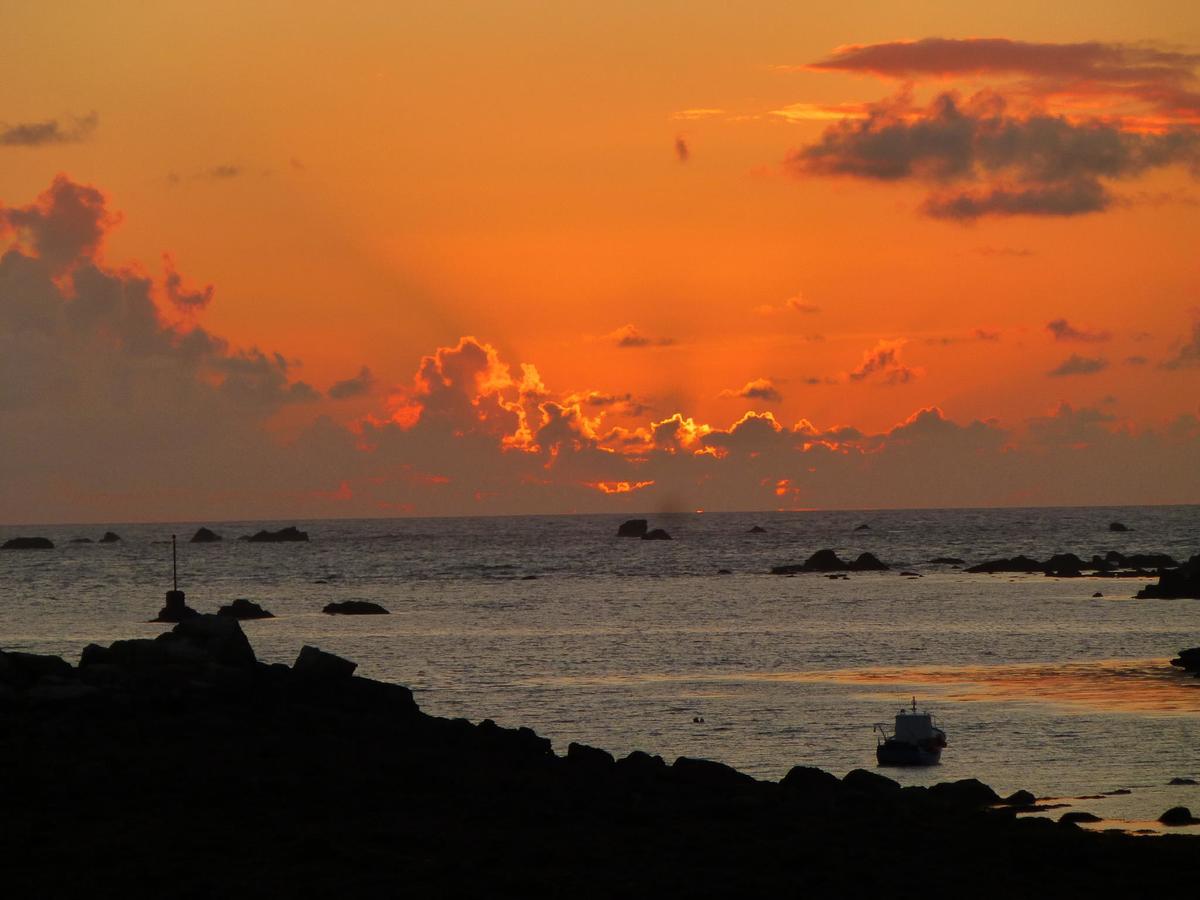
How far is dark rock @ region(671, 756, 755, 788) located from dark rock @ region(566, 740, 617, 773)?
5.98 feet

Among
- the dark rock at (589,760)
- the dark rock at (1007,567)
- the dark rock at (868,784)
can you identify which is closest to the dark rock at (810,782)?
the dark rock at (868,784)

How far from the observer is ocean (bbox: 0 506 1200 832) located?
49500 millimetres

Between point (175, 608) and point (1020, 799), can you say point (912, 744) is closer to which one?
point (1020, 799)

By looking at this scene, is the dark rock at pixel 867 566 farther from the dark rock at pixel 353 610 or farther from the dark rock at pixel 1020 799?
the dark rock at pixel 1020 799

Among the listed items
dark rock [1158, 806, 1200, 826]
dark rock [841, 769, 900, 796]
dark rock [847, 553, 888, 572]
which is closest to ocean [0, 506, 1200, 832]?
dark rock [1158, 806, 1200, 826]

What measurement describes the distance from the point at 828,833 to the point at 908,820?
2403 millimetres

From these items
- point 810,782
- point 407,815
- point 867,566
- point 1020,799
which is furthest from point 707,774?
point 867,566

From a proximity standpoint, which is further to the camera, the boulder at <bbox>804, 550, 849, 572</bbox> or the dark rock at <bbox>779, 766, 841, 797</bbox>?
the boulder at <bbox>804, 550, 849, 572</bbox>

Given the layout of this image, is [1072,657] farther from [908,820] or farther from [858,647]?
[908,820]

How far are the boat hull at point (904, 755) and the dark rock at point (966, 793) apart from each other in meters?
7.43

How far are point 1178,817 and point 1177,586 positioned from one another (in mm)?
87170

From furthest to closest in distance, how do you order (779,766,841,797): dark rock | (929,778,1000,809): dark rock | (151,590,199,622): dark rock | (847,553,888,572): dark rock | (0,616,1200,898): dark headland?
(847,553,888,572): dark rock
(151,590,199,622): dark rock
(929,778,1000,809): dark rock
(779,766,841,797): dark rock
(0,616,1200,898): dark headland

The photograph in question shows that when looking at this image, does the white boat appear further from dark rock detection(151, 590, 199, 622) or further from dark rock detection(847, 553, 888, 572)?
dark rock detection(847, 553, 888, 572)

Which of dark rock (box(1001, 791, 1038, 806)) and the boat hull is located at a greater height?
dark rock (box(1001, 791, 1038, 806))
